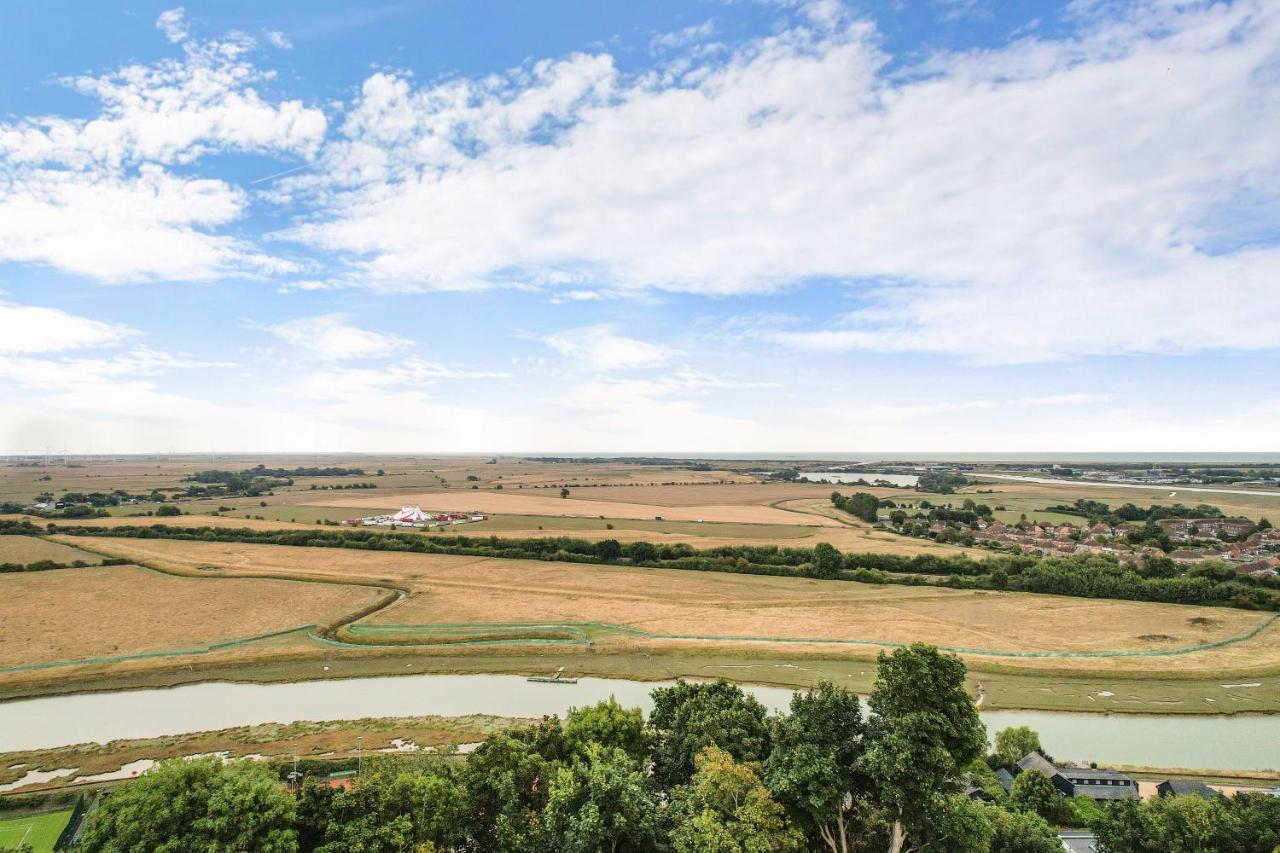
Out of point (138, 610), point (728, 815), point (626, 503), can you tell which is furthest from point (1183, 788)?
point (626, 503)

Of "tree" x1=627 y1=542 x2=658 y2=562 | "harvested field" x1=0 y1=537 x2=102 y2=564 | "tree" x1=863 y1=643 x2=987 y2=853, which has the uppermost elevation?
"tree" x1=863 y1=643 x2=987 y2=853

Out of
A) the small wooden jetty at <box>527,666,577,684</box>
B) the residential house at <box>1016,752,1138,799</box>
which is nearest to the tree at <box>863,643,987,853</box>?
the residential house at <box>1016,752,1138,799</box>

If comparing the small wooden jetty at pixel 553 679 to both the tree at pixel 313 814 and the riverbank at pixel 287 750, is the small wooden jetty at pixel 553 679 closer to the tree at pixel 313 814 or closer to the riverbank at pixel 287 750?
the riverbank at pixel 287 750

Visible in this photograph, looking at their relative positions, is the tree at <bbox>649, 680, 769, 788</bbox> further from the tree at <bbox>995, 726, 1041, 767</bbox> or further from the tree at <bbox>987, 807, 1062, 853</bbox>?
the tree at <bbox>995, 726, 1041, 767</bbox>

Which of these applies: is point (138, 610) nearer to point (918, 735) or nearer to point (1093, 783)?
point (918, 735)

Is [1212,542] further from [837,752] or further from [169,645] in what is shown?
[169,645]

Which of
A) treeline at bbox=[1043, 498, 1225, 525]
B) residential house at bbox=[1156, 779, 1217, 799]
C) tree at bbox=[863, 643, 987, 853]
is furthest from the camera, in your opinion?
treeline at bbox=[1043, 498, 1225, 525]
